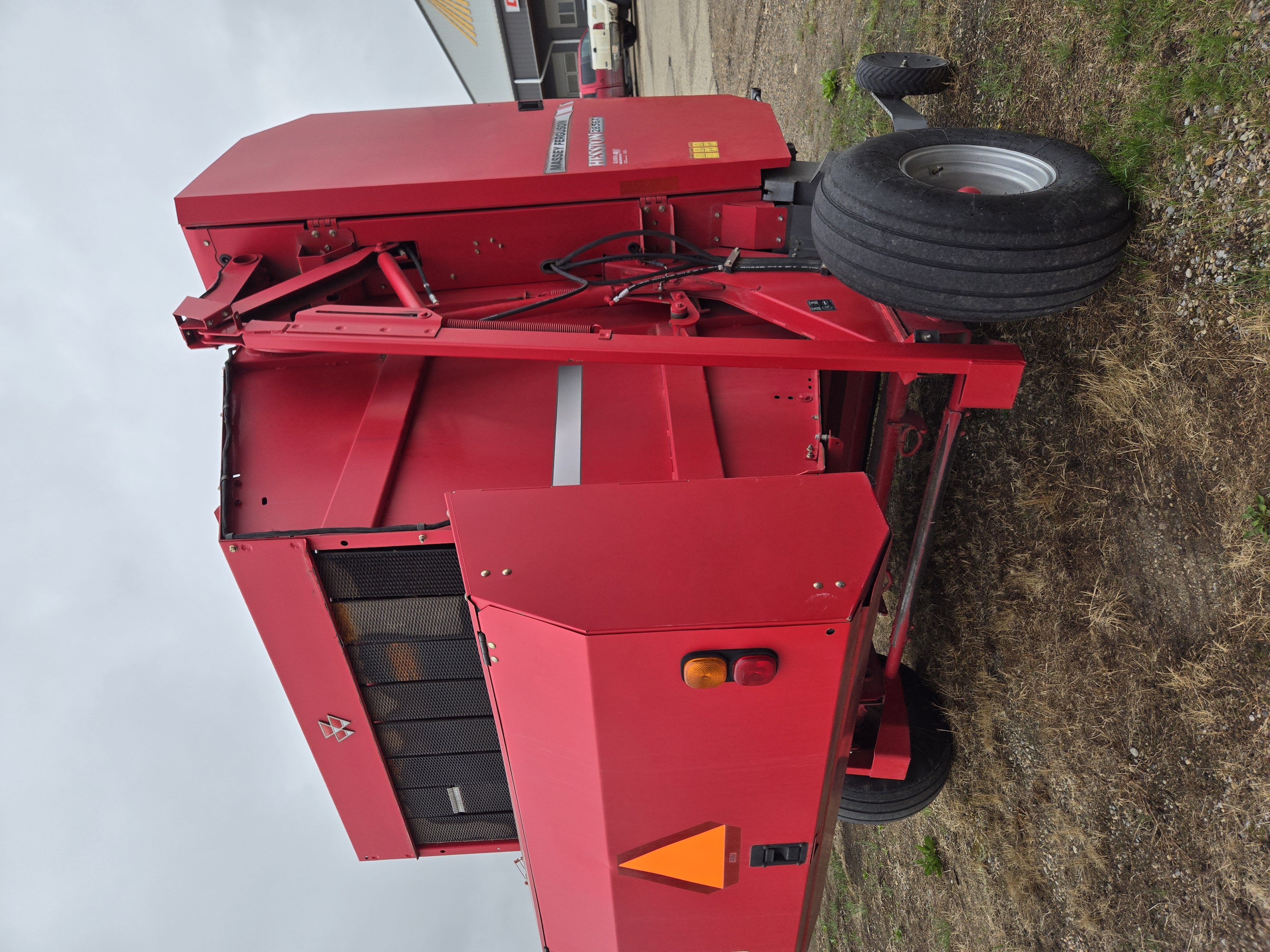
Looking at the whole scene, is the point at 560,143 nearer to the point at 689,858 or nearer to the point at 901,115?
the point at 901,115

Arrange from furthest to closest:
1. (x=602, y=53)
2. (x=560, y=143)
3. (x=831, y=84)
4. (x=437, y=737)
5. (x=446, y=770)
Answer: (x=602, y=53)
(x=831, y=84)
(x=560, y=143)
(x=446, y=770)
(x=437, y=737)

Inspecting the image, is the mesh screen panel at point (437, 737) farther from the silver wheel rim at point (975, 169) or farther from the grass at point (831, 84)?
the grass at point (831, 84)

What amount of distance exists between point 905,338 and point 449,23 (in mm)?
10958

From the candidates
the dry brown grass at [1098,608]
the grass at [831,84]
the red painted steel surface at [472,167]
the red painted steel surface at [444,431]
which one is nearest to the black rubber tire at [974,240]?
the dry brown grass at [1098,608]

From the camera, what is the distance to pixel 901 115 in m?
3.17

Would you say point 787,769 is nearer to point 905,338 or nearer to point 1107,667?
point 1107,667

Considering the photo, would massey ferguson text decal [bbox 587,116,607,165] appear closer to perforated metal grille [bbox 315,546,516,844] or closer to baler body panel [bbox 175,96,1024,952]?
baler body panel [bbox 175,96,1024,952]

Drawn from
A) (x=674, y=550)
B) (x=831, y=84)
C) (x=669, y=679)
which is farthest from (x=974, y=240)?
(x=831, y=84)

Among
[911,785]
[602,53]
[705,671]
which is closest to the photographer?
[705,671]

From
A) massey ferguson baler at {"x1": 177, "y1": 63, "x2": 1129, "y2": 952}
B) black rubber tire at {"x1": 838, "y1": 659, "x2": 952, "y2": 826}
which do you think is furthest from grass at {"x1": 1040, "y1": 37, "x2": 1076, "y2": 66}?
black rubber tire at {"x1": 838, "y1": 659, "x2": 952, "y2": 826}

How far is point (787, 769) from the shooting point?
2107 mm

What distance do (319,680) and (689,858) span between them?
1481 millimetres

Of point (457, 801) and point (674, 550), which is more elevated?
point (674, 550)

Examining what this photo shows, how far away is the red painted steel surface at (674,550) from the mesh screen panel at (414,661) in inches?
35.0
